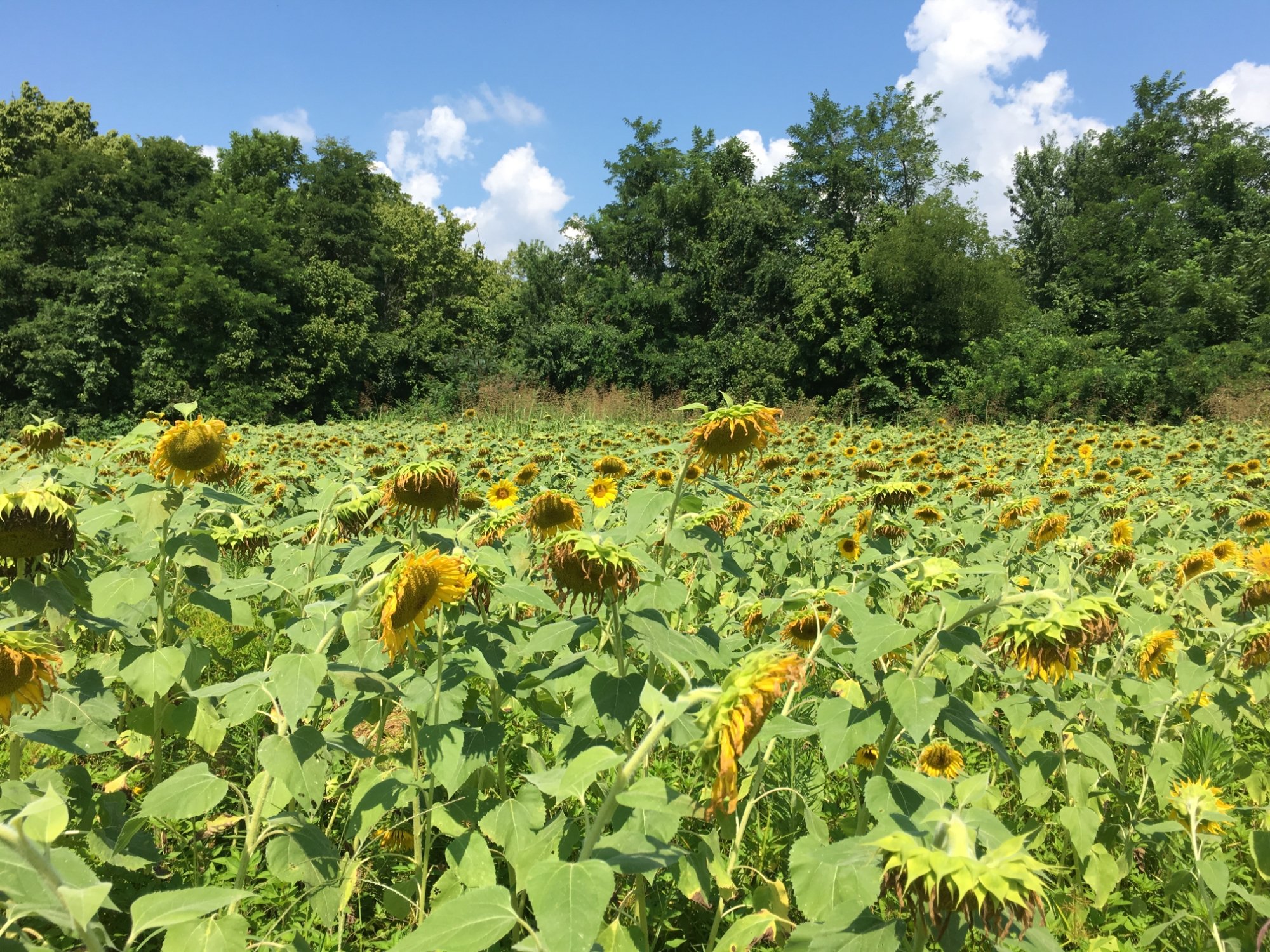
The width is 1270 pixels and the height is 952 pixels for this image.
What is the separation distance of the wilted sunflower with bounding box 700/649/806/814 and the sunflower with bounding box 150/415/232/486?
142 centimetres

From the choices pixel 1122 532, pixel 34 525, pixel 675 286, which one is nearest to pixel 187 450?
pixel 34 525

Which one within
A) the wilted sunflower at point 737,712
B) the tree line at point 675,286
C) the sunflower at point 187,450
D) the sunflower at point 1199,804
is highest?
the tree line at point 675,286

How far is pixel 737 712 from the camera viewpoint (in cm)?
72

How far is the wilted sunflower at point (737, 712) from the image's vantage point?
0.71 metres

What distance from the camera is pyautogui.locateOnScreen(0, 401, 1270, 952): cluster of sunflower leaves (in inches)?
31.7

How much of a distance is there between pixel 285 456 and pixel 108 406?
1926 cm

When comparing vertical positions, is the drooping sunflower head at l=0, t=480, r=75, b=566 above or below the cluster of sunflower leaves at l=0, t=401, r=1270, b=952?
above

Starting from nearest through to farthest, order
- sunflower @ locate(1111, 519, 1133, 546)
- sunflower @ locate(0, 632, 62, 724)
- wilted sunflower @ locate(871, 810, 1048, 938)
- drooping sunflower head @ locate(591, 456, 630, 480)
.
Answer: wilted sunflower @ locate(871, 810, 1048, 938) < sunflower @ locate(0, 632, 62, 724) < sunflower @ locate(1111, 519, 1133, 546) < drooping sunflower head @ locate(591, 456, 630, 480)

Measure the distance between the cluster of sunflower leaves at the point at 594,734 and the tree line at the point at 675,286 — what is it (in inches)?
502

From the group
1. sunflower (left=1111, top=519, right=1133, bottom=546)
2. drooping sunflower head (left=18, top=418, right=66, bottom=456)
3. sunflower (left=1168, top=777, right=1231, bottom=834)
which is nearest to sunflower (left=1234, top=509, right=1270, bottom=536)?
sunflower (left=1111, top=519, right=1133, bottom=546)

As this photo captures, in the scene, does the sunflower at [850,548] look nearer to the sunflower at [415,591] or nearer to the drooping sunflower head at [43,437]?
the sunflower at [415,591]

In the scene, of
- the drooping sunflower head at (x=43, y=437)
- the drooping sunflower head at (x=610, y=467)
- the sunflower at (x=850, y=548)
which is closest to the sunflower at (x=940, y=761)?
the sunflower at (x=850, y=548)

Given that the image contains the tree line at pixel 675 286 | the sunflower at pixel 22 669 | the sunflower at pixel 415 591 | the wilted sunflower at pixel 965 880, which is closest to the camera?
the wilted sunflower at pixel 965 880

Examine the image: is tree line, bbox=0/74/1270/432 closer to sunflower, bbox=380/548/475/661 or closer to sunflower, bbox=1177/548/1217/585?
sunflower, bbox=1177/548/1217/585
